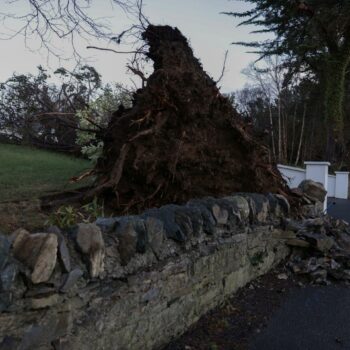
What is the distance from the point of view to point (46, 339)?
2.30 m

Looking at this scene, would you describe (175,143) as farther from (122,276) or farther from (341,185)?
(341,185)

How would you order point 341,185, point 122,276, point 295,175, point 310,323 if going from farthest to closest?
point 341,185 < point 295,175 < point 310,323 < point 122,276

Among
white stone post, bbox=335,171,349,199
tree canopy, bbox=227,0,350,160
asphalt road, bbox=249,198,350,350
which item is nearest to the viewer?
asphalt road, bbox=249,198,350,350

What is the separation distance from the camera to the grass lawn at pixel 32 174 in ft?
15.3

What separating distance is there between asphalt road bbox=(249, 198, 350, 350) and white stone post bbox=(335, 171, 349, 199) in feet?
42.2

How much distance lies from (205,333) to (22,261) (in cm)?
191

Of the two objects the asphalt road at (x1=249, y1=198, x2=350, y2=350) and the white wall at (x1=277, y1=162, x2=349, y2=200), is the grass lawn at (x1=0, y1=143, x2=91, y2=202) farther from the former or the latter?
the white wall at (x1=277, y1=162, x2=349, y2=200)

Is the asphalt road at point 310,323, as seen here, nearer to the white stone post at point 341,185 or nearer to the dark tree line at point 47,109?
the dark tree line at point 47,109

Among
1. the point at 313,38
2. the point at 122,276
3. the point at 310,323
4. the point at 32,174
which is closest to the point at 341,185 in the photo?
the point at 313,38

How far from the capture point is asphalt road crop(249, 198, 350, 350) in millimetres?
3398

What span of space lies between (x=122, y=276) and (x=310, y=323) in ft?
6.48

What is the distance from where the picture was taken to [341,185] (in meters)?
17.0

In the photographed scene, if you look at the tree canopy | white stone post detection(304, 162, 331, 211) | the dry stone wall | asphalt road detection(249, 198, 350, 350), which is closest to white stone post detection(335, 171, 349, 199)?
the tree canopy

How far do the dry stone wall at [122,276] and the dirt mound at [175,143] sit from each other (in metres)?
0.78
